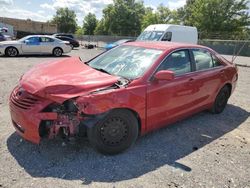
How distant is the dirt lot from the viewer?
3.31 meters

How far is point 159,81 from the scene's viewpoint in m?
4.16

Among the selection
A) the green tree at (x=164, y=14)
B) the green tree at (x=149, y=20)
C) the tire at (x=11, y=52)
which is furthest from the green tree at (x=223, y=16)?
the tire at (x=11, y=52)

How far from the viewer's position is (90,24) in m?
88.4

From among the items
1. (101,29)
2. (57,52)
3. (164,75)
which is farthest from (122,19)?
(164,75)

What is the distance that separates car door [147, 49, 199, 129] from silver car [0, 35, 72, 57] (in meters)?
13.3

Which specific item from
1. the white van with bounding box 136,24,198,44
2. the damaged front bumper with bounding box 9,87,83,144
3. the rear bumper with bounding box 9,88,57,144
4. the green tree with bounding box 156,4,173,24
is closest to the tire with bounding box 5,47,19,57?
the white van with bounding box 136,24,198,44

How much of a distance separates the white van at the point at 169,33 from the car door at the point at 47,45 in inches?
217

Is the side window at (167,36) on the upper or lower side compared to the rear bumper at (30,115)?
upper

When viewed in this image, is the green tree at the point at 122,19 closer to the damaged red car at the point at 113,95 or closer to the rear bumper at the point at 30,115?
the damaged red car at the point at 113,95

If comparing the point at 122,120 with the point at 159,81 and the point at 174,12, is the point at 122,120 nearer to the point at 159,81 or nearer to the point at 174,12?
the point at 159,81

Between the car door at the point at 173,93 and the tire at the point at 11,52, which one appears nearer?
the car door at the point at 173,93

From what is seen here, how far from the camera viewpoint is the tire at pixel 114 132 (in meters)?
3.62

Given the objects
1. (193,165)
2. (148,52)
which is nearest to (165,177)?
(193,165)

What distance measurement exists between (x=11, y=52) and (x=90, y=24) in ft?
248
